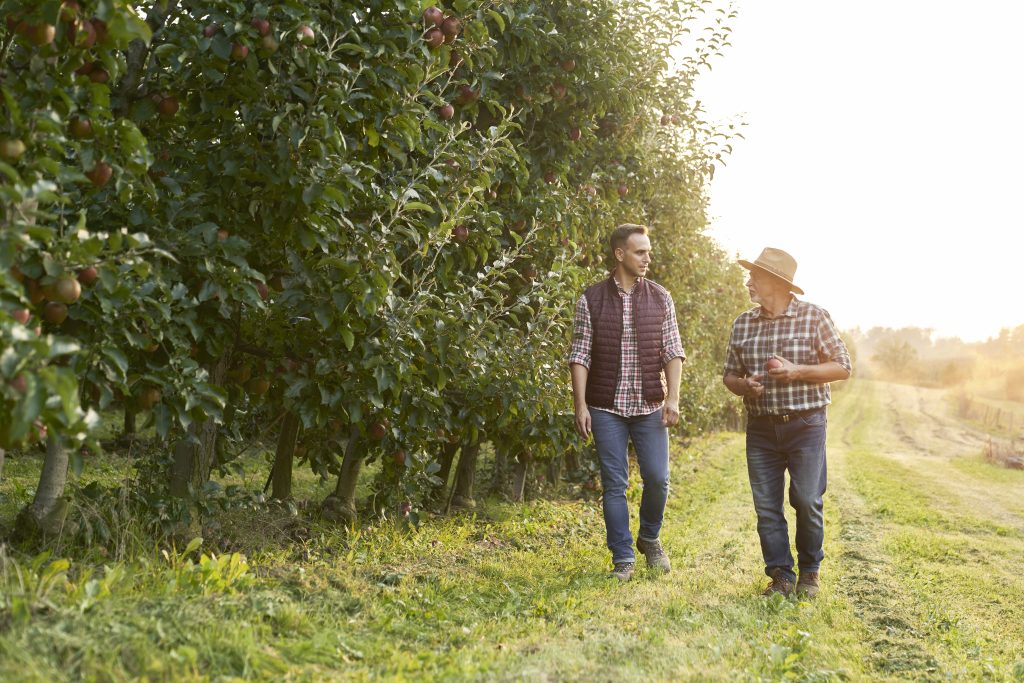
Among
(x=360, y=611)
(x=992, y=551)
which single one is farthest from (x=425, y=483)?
(x=992, y=551)

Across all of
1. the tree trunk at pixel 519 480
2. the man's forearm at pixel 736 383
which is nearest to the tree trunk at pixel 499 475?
the tree trunk at pixel 519 480

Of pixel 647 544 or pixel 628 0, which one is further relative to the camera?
pixel 628 0

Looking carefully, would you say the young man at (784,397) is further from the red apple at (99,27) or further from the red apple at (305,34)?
the red apple at (99,27)

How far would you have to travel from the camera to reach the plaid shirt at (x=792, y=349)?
509 centimetres

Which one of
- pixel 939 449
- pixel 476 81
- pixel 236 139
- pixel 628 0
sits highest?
pixel 628 0

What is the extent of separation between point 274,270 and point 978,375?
5647 centimetres

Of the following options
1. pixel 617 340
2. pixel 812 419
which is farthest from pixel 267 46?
pixel 812 419

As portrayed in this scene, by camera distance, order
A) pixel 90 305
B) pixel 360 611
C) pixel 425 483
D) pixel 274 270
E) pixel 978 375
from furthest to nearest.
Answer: pixel 978 375 → pixel 425 483 → pixel 274 270 → pixel 360 611 → pixel 90 305

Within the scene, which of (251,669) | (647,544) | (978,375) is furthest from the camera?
(978,375)

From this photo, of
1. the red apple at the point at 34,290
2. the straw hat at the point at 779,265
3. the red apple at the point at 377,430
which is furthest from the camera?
the red apple at the point at 377,430

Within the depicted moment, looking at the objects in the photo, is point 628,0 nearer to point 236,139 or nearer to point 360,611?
point 236,139

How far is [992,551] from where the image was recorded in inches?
327

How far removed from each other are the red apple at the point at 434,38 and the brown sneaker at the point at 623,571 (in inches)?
130

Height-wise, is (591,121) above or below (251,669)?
above
